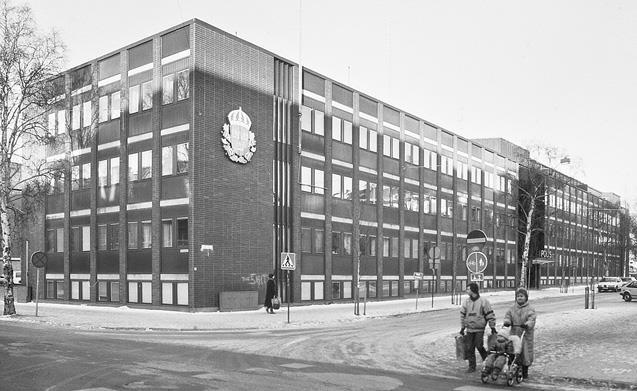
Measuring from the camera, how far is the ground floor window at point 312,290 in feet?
127

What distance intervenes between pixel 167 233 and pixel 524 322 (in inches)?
953

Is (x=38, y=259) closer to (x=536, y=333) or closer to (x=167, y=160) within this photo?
(x=167, y=160)

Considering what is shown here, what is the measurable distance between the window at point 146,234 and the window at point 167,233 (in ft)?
3.93

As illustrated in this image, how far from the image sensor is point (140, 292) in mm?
34750

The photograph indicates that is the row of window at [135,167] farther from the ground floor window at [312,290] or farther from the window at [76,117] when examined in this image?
the ground floor window at [312,290]

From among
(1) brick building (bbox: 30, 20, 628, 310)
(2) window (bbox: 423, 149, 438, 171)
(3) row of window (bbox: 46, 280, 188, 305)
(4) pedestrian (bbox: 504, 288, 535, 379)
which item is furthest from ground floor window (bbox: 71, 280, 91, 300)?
(4) pedestrian (bbox: 504, 288, 535, 379)

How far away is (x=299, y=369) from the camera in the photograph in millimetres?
13148

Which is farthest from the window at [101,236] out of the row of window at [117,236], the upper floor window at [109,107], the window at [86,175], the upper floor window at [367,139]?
the upper floor window at [367,139]

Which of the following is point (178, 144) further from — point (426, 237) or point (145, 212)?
point (426, 237)

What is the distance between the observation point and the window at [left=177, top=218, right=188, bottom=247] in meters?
32.2

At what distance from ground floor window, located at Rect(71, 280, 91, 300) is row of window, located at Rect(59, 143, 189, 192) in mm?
5735

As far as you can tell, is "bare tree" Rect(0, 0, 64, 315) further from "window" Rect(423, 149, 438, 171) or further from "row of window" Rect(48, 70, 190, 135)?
"window" Rect(423, 149, 438, 171)

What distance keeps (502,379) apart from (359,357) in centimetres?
437

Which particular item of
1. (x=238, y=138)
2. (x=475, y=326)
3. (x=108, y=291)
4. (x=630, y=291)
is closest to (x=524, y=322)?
(x=475, y=326)
